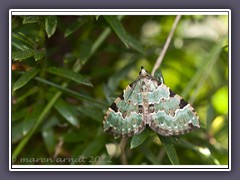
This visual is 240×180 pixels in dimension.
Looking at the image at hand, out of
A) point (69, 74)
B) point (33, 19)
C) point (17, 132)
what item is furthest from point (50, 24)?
point (17, 132)

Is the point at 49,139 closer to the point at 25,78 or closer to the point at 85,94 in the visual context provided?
the point at 85,94

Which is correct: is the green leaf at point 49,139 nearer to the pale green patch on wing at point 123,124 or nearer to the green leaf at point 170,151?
the pale green patch on wing at point 123,124

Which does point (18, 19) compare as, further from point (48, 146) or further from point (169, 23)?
point (169, 23)

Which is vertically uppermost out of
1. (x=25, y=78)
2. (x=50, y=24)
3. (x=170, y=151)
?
(x=50, y=24)

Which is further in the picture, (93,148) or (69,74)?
(93,148)

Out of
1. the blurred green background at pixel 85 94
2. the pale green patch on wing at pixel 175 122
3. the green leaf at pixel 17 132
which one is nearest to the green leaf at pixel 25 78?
the blurred green background at pixel 85 94
